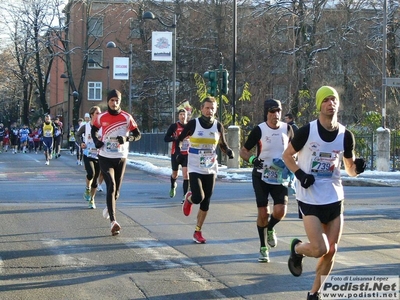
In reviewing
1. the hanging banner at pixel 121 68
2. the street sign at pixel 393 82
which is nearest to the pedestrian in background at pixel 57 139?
the hanging banner at pixel 121 68

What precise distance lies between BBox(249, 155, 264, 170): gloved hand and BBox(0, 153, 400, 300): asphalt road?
1118 mm

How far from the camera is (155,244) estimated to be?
10.0 metres

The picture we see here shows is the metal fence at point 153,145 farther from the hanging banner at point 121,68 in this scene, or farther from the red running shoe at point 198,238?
the red running shoe at point 198,238

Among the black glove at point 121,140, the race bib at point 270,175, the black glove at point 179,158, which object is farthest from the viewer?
the black glove at point 179,158

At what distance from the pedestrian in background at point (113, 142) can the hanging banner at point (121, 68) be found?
101ft

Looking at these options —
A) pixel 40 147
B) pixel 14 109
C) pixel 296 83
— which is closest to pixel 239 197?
pixel 296 83

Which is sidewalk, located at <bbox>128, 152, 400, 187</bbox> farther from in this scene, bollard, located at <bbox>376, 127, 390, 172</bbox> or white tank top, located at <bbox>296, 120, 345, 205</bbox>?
white tank top, located at <bbox>296, 120, 345, 205</bbox>

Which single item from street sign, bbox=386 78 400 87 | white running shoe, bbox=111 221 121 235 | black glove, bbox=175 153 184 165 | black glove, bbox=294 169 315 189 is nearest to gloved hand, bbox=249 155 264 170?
black glove, bbox=294 169 315 189

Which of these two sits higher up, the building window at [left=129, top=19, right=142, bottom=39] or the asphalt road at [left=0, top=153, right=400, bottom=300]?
the building window at [left=129, top=19, right=142, bottom=39]

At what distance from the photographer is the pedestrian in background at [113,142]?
11.0 metres

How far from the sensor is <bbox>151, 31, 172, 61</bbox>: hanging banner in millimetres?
31969

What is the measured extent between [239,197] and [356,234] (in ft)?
19.3

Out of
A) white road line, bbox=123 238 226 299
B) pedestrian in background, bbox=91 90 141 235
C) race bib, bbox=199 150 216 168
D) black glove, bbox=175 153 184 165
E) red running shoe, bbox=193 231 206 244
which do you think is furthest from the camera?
black glove, bbox=175 153 184 165

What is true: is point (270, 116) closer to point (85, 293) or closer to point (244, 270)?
point (244, 270)
